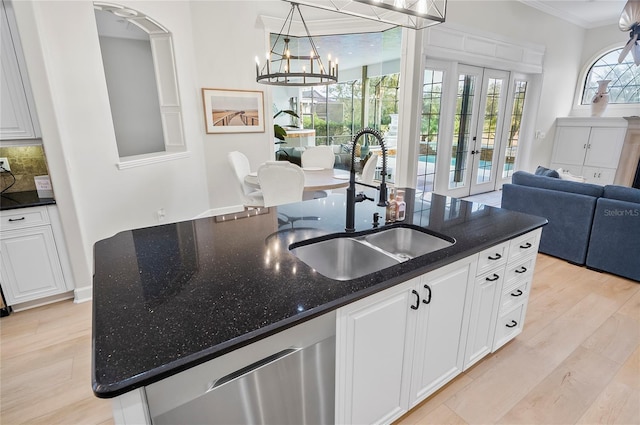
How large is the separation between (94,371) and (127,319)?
0.21 metres

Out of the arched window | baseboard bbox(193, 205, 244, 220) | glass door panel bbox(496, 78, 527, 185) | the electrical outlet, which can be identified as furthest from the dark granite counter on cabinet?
the arched window

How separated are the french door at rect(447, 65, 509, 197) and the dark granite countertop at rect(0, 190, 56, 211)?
533cm

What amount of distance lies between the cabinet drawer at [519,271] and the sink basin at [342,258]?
2.66ft

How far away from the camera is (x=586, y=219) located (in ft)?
9.96

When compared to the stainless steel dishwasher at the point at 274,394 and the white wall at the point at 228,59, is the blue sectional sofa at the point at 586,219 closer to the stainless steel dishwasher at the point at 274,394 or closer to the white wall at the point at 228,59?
the stainless steel dishwasher at the point at 274,394

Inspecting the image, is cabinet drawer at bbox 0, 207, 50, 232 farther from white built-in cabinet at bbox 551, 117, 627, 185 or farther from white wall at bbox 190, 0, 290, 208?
white built-in cabinet at bbox 551, 117, 627, 185

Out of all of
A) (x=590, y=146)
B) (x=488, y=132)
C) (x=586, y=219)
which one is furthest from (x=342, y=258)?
(x=590, y=146)

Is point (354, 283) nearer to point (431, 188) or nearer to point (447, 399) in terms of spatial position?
point (447, 399)

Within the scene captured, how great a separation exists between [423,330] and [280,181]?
2057mm

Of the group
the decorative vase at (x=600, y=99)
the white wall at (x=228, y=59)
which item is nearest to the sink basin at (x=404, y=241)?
the white wall at (x=228, y=59)

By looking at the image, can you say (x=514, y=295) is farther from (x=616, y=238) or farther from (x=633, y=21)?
(x=633, y=21)

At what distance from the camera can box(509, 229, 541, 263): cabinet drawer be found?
1.76 m

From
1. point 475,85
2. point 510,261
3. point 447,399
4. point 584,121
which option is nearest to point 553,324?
point 510,261

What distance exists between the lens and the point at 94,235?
294cm
